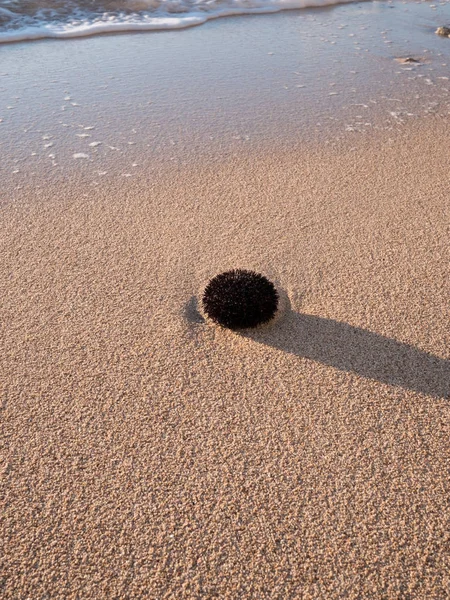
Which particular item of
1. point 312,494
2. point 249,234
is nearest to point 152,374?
point 312,494

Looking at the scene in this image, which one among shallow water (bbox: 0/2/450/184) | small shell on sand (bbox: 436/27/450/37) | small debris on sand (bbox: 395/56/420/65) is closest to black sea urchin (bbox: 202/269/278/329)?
shallow water (bbox: 0/2/450/184)

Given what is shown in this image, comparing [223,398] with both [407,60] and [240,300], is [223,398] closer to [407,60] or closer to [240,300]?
[240,300]

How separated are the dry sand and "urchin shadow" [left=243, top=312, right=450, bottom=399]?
1 centimetres

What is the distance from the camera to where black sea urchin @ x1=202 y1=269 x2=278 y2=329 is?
3012 millimetres

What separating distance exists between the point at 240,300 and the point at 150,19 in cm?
785

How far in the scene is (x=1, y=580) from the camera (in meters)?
2.03

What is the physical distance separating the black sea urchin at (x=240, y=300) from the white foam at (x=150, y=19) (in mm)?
6854

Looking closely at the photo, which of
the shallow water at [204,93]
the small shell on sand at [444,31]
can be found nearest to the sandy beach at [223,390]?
the shallow water at [204,93]

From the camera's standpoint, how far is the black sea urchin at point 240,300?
9.88 feet

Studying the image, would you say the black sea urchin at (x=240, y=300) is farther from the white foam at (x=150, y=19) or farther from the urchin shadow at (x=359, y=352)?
the white foam at (x=150, y=19)

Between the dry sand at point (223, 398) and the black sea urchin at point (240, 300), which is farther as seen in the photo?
the black sea urchin at point (240, 300)

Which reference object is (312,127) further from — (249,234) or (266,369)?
(266,369)

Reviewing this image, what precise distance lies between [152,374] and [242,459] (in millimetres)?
682

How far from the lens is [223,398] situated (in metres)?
2.76
